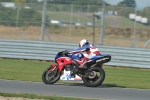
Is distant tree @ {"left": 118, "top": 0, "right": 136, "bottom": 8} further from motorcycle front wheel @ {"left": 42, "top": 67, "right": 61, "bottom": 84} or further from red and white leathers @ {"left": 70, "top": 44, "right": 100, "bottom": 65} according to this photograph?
motorcycle front wheel @ {"left": 42, "top": 67, "right": 61, "bottom": 84}

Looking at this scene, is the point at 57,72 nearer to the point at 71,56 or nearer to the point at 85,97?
the point at 71,56

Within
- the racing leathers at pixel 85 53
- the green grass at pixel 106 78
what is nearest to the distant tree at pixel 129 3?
the green grass at pixel 106 78

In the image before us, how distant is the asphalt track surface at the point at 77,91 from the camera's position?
11250 millimetres

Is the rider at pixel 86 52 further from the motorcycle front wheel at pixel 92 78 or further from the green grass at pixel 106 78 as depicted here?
the green grass at pixel 106 78

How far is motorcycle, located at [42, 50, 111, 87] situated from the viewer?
43.0 ft

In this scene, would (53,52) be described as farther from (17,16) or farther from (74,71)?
(74,71)

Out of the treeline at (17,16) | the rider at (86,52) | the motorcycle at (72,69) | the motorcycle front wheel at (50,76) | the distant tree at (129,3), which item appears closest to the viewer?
the motorcycle at (72,69)

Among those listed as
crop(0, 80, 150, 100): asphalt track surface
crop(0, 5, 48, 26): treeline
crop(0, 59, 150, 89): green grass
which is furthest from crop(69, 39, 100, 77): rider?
crop(0, 5, 48, 26): treeline

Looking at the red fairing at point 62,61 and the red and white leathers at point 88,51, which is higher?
the red and white leathers at point 88,51

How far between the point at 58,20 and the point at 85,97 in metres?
16.1

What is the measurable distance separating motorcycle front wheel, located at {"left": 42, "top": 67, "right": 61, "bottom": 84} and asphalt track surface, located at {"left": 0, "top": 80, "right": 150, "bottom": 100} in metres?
0.17

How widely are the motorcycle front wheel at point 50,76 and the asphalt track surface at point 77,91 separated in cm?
17

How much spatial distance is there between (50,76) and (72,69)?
658 mm

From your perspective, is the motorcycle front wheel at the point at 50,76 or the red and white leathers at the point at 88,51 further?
the motorcycle front wheel at the point at 50,76
